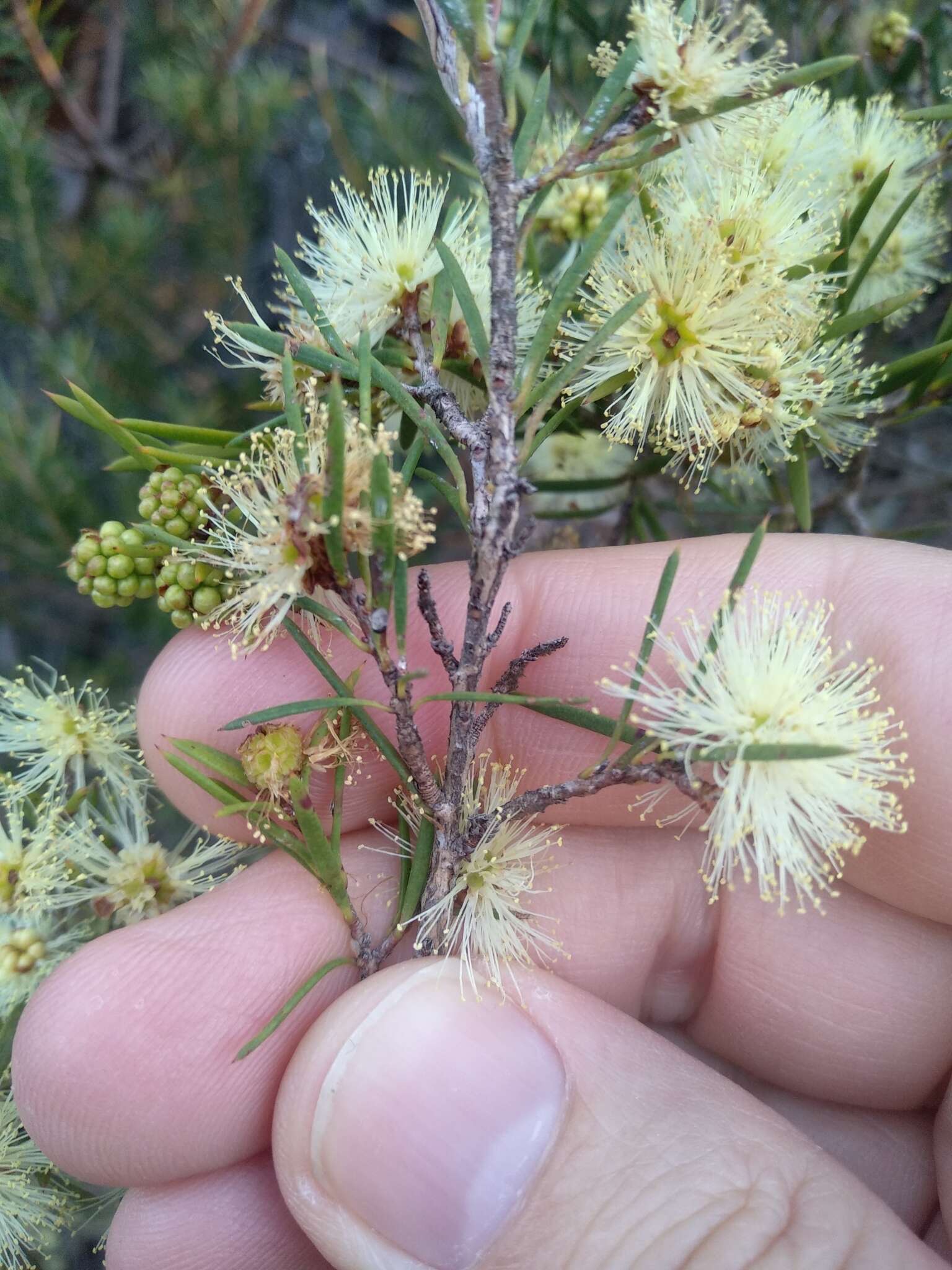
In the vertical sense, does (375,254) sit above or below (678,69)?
below

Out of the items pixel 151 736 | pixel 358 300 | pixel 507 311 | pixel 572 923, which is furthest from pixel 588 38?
pixel 572 923

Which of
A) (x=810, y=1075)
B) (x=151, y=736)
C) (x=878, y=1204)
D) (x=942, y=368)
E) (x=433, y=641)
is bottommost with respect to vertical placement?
(x=810, y=1075)

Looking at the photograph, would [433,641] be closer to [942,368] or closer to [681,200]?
[681,200]

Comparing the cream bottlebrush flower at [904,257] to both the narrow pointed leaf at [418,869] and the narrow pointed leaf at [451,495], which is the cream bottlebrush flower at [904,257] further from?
the narrow pointed leaf at [418,869]

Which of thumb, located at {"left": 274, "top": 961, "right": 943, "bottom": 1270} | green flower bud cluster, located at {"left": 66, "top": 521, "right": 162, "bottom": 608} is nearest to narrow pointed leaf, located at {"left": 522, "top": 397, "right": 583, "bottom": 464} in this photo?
green flower bud cluster, located at {"left": 66, "top": 521, "right": 162, "bottom": 608}

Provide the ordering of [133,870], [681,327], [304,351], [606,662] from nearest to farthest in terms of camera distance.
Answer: [304,351] → [681,327] → [606,662] → [133,870]

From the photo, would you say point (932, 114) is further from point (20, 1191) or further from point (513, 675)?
point (20, 1191)

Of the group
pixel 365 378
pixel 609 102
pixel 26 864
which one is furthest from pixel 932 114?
pixel 26 864
